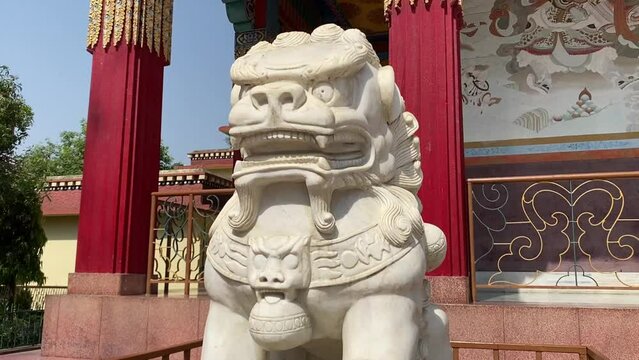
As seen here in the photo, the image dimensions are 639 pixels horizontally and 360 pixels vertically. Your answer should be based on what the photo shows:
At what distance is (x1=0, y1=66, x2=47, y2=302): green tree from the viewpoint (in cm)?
934

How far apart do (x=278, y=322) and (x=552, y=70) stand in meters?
6.16

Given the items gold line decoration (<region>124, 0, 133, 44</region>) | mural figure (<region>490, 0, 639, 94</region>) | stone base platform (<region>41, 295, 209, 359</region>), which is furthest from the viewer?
mural figure (<region>490, 0, 639, 94</region>)

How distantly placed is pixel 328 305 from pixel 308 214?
0.31m

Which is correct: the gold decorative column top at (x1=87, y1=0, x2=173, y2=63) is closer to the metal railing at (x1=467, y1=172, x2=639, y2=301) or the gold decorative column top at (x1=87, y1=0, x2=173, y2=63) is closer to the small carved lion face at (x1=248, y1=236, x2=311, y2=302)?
the metal railing at (x1=467, y1=172, x2=639, y2=301)

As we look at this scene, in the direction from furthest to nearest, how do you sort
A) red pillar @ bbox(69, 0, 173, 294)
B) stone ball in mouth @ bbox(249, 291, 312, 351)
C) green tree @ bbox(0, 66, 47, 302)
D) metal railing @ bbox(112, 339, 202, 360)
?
green tree @ bbox(0, 66, 47, 302) < red pillar @ bbox(69, 0, 173, 294) < metal railing @ bbox(112, 339, 202, 360) < stone ball in mouth @ bbox(249, 291, 312, 351)

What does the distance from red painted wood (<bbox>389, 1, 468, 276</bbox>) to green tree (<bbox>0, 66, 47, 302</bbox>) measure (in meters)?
7.46

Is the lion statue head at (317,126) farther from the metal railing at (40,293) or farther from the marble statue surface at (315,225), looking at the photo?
the metal railing at (40,293)

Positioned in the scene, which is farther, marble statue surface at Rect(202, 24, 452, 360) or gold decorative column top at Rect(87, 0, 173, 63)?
A: gold decorative column top at Rect(87, 0, 173, 63)

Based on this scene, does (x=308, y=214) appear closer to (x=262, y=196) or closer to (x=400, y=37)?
(x=262, y=196)

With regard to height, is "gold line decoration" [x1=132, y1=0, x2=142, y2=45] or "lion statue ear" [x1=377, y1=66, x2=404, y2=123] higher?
"gold line decoration" [x1=132, y1=0, x2=142, y2=45]

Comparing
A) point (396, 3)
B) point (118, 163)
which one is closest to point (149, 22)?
point (118, 163)

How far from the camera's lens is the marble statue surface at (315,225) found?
1.82 m

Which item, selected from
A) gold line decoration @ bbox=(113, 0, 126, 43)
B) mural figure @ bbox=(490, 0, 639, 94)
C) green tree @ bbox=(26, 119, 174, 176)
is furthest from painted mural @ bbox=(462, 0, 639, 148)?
green tree @ bbox=(26, 119, 174, 176)

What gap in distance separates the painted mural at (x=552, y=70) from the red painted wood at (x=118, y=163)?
3.97m
